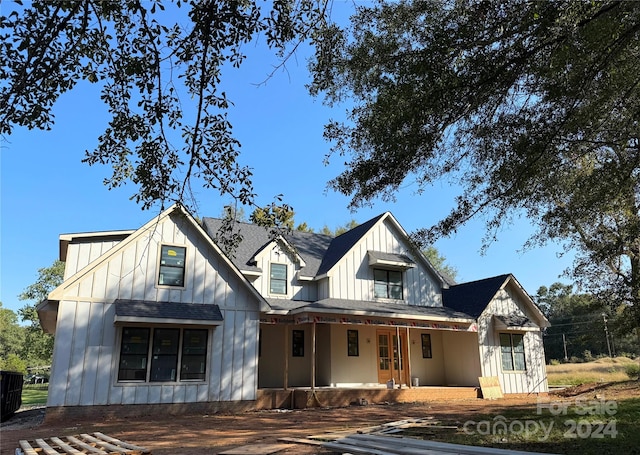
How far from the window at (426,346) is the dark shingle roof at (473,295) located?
1.81 m

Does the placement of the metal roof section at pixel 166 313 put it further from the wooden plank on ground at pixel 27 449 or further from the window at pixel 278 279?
the wooden plank on ground at pixel 27 449

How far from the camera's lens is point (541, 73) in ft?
22.4

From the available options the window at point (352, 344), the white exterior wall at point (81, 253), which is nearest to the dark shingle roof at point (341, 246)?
the window at point (352, 344)

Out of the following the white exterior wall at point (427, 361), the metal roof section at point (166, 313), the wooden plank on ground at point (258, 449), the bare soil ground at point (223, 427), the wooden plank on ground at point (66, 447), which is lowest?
the bare soil ground at point (223, 427)

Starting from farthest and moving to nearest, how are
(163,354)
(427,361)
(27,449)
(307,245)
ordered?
(307,245) < (427,361) < (163,354) < (27,449)

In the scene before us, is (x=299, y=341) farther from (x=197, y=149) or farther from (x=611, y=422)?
(x=197, y=149)

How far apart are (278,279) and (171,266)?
17.2ft

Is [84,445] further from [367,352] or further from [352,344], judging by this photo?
[367,352]

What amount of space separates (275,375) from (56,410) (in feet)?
26.0

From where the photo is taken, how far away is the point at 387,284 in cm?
2008

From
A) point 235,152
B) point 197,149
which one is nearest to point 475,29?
point 235,152

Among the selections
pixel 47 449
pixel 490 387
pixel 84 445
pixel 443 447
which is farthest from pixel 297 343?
pixel 443 447

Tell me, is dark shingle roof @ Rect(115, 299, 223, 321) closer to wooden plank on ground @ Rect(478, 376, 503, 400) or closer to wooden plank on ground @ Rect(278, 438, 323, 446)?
wooden plank on ground @ Rect(278, 438, 323, 446)

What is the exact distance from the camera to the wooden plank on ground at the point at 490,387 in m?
18.0
